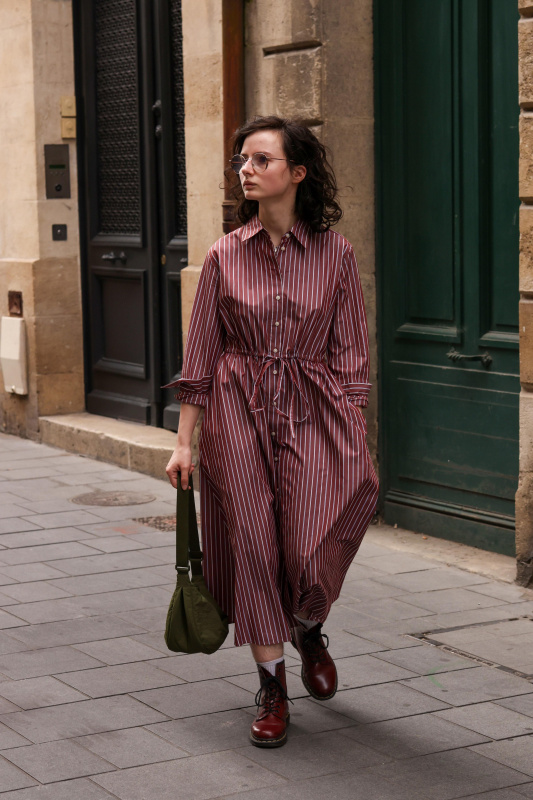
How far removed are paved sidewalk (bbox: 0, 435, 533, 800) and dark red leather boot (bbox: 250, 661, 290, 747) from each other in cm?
4

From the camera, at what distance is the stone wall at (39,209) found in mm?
9711

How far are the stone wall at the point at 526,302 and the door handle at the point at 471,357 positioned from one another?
0.60 m

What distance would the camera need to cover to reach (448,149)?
6.43 metres

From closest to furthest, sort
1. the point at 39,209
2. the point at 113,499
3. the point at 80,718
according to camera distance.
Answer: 1. the point at 80,718
2. the point at 113,499
3. the point at 39,209

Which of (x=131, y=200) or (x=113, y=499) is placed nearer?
(x=113, y=499)

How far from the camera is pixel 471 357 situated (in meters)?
6.38

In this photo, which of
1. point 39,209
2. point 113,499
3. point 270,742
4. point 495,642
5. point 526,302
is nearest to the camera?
point 270,742

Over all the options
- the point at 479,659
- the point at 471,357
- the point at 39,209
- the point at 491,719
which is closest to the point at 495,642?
the point at 479,659

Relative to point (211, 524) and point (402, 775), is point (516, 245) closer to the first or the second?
point (211, 524)

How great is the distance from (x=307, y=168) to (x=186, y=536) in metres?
1.18

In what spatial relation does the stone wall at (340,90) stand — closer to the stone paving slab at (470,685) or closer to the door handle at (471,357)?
the door handle at (471,357)

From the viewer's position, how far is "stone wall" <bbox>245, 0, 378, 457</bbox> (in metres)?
6.77

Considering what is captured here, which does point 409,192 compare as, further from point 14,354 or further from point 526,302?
point 14,354

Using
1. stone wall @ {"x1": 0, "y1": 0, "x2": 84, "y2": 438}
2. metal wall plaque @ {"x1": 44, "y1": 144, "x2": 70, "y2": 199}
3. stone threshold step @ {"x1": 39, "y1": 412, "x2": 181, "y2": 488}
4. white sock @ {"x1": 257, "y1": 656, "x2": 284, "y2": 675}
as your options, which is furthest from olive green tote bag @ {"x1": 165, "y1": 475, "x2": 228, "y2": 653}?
metal wall plaque @ {"x1": 44, "y1": 144, "x2": 70, "y2": 199}
